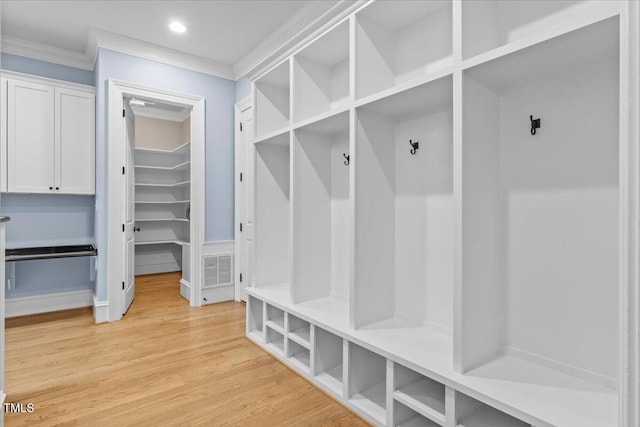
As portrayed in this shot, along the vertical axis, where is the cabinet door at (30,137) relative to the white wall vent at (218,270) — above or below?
above

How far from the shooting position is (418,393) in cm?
173

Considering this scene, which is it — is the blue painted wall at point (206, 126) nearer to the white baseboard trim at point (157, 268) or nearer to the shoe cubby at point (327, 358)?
the shoe cubby at point (327, 358)

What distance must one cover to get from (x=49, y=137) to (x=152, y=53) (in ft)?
4.46

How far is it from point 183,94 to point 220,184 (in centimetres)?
107

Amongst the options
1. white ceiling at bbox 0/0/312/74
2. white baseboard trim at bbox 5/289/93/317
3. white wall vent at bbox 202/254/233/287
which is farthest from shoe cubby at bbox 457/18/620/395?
white baseboard trim at bbox 5/289/93/317

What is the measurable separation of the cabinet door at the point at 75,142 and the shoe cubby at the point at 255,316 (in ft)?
7.47

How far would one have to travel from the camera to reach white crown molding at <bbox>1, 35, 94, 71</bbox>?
355cm

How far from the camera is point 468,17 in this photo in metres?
1.54

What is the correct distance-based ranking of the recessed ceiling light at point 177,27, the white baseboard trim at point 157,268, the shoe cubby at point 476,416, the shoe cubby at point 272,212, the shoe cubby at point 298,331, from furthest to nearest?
1. the white baseboard trim at point 157,268
2. the recessed ceiling light at point 177,27
3. the shoe cubby at point 272,212
4. the shoe cubby at point 298,331
5. the shoe cubby at point 476,416

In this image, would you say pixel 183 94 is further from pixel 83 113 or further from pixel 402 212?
pixel 402 212

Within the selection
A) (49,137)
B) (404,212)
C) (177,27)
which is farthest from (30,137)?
(404,212)

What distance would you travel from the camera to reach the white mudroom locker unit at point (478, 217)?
1.36 meters

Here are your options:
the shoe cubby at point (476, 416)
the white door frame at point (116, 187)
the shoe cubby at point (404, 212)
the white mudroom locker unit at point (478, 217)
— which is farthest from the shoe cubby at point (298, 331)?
the white door frame at point (116, 187)

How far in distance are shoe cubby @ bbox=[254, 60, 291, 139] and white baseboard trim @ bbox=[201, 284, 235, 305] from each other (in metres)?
2.08
